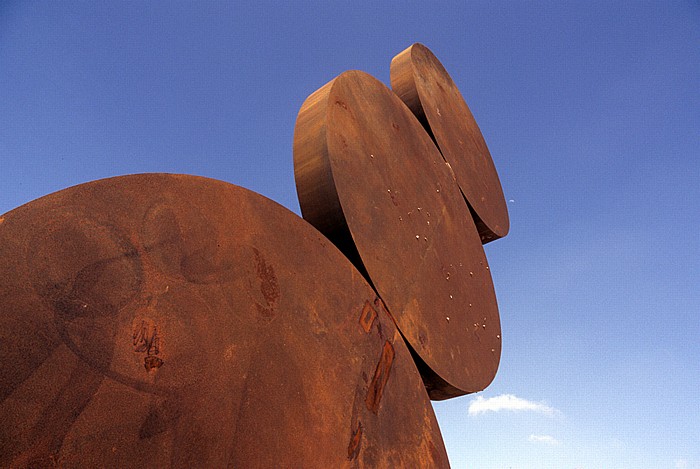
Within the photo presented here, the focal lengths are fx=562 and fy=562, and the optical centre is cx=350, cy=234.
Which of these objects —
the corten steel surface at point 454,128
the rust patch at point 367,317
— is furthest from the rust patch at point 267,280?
the corten steel surface at point 454,128

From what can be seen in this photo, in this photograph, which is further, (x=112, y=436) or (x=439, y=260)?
(x=439, y=260)

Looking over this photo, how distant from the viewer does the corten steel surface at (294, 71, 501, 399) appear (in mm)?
1706

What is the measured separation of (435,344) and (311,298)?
766 millimetres

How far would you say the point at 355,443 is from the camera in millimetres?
1307

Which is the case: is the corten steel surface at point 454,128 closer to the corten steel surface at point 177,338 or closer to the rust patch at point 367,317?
the rust patch at point 367,317

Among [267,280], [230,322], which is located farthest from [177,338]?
[267,280]

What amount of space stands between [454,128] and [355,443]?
2.43 metres

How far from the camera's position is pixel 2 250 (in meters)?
0.88

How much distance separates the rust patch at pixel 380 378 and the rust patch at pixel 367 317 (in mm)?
84

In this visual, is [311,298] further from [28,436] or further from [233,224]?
[28,436]

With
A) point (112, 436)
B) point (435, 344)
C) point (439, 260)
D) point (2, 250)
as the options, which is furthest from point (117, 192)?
point (439, 260)

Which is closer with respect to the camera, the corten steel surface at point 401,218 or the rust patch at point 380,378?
the rust patch at point 380,378

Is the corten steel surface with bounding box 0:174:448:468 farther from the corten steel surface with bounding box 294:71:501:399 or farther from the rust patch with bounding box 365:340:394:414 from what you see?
the corten steel surface with bounding box 294:71:501:399

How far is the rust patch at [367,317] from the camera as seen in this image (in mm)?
1527
